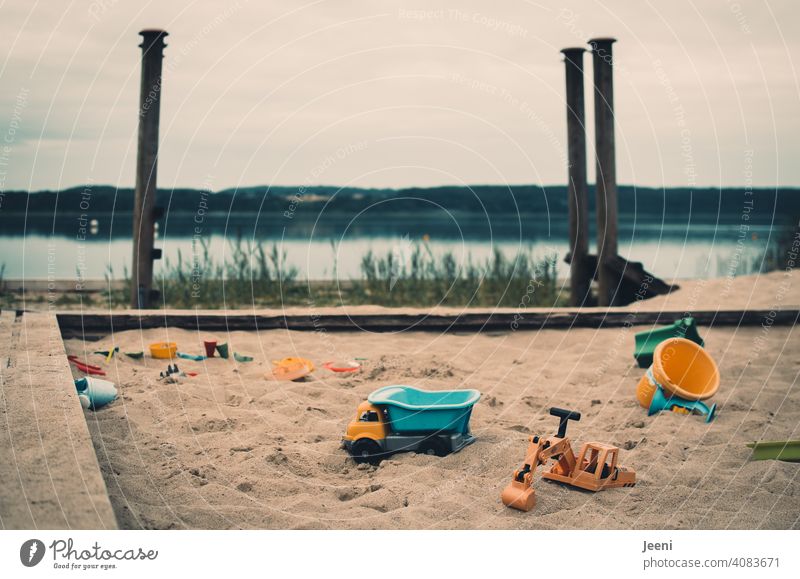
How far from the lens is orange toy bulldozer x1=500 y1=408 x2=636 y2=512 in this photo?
11.6 feet

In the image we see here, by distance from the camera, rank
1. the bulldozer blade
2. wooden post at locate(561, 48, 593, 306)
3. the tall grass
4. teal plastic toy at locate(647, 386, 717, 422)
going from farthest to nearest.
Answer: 1. the tall grass
2. wooden post at locate(561, 48, 593, 306)
3. teal plastic toy at locate(647, 386, 717, 422)
4. the bulldozer blade

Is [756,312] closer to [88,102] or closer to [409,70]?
[409,70]

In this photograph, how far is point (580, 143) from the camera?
28.5 ft

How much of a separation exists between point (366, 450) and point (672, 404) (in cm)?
182

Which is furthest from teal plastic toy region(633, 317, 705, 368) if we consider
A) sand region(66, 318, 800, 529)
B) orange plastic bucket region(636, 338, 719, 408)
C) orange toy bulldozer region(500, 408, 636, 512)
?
orange toy bulldozer region(500, 408, 636, 512)

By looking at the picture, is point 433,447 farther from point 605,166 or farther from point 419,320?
point 605,166

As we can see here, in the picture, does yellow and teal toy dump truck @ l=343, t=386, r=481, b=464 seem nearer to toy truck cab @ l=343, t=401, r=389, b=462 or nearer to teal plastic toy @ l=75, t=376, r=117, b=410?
toy truck cab @ l=343, t=401, r=389, b=462

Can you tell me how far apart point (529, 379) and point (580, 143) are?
3982 millimetres

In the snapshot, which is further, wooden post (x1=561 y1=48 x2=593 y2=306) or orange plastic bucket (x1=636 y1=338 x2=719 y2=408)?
wooden post (x1=561 y1=48 x2=593 y2=306)

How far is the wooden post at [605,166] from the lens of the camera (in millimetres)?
8211

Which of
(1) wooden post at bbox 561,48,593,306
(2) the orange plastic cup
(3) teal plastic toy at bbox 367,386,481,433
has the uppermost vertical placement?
(1) wooden post at bbox 561,48,593,306

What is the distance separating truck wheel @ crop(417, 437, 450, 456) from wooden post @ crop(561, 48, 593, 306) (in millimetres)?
5041

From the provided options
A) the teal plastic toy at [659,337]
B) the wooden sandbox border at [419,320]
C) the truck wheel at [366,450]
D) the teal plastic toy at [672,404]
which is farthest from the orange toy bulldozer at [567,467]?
the wooden sandbox border at [419,320]

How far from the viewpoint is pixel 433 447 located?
4027 millimetres
